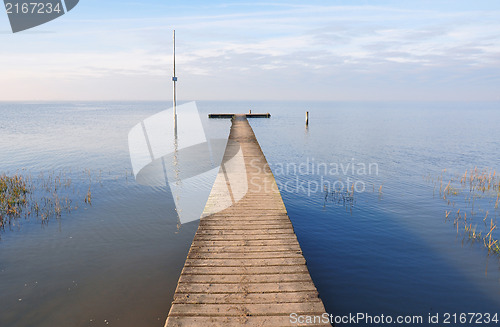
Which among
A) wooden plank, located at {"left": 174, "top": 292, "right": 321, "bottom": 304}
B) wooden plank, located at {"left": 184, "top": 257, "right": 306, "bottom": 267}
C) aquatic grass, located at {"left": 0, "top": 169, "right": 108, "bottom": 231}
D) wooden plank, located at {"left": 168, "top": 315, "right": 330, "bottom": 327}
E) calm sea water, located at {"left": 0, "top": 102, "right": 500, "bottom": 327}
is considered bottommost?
calm sea water, located at {"left": 0, "top": 102, "right": 500, "bottom": 327}

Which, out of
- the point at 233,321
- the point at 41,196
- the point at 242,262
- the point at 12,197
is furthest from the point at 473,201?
the point at 12,197

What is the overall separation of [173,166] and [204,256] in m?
13.8

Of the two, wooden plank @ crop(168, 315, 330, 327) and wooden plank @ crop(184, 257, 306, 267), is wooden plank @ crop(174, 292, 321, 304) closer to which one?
wooden plank @ crop(168, 315, 330, 327)

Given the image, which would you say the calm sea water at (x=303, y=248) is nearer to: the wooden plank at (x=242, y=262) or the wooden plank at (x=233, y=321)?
the wooden plank at (x=242, y=262)

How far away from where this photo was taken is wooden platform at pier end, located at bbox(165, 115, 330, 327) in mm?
4559

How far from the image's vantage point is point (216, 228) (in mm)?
7531

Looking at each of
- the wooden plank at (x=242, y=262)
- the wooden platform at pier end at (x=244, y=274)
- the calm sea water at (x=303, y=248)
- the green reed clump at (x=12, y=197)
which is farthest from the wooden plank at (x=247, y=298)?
the green reed clump at (x=12, y=197)

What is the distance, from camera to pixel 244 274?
218 inches

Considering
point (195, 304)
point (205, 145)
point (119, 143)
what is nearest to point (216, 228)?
point (195, 304)

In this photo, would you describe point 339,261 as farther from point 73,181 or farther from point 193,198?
point 73,181

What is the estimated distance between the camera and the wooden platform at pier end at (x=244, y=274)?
4.56 metres

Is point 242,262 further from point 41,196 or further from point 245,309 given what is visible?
point 41,196

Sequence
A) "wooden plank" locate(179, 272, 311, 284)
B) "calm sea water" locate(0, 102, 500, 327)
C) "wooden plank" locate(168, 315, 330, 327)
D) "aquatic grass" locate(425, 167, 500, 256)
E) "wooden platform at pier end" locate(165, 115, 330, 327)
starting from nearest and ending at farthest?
"wooden plank" locate(168, 315, 330, 327) < "wooden platform at pier end" locate(165, 115, 330, 327) < "wooden plank" locate(179, 272, 311, 284) < "calm sea water" locate(0, 102, 500, 327) < "aquatic grass" locate(425, 167, 500, 256)

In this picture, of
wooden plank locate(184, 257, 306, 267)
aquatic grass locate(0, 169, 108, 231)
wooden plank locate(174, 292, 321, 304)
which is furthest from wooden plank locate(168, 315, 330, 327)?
aquatic grass locate(0, 169, 108, 231)
